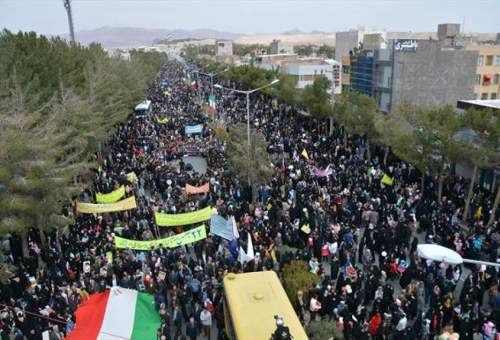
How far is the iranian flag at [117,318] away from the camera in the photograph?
9188 mm

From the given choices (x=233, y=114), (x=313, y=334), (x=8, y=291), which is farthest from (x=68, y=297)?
(x=233, y=114)

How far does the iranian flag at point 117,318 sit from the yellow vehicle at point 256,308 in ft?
5.92

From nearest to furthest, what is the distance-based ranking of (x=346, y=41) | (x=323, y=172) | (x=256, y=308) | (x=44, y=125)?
(x=256, y=308), (x=44, y=125), (x=323, y=172), (x=346, y=41)

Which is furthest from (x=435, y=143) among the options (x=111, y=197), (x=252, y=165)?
(x=111, y=197)

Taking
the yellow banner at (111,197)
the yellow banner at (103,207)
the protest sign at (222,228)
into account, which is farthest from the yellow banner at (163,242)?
the yellow banner at (111,197)

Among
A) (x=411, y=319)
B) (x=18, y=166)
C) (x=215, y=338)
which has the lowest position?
(x=215, y=338)

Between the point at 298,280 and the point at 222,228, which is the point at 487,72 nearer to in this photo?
the point at 222,228

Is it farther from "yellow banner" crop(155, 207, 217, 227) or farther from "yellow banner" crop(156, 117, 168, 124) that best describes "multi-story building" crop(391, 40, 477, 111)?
"yellow banner" crop(155, 207, 217, 227)

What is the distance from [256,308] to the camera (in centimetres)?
937

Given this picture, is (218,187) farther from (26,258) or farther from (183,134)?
(183,134)

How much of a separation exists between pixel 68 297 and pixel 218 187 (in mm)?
9764

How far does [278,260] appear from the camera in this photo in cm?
1406

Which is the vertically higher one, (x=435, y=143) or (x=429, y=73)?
(x=429, y=73)

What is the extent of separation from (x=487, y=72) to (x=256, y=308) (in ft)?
154
